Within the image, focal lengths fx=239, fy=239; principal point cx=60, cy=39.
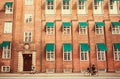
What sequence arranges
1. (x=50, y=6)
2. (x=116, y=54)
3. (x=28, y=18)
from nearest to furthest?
(x=116, y=54), (x=28, y=18), (x=50, y=6)

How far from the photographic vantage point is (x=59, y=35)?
3534cm

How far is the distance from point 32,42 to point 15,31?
305cm

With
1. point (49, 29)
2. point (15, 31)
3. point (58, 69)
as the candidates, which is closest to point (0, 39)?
point (15, 31)

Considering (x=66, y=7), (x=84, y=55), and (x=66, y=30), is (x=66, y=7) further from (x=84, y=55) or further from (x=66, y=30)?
(x=84, y=55)

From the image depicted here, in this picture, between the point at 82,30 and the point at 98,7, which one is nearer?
the point at 82,30

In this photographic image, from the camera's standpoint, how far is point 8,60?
35.2 m

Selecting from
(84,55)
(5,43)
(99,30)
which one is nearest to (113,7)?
(99,30)

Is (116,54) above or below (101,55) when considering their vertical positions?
above

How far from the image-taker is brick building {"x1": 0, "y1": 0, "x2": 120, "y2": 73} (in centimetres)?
3475

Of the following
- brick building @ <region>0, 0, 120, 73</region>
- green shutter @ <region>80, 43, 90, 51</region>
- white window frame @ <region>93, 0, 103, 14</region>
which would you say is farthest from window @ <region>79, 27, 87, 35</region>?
white window frame @ <region>93, 0, 103, 14</region>

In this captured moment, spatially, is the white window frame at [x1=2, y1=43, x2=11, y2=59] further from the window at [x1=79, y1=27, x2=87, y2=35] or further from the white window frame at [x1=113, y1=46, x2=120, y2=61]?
the white window frame at [x1=113, y1=46, x2=120, y2=61]

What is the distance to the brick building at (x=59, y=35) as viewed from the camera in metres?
34.8

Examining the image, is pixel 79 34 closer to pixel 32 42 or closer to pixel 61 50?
pixel 61 50

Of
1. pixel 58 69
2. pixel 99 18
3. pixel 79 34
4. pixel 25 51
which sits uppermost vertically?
pixel 99 18
